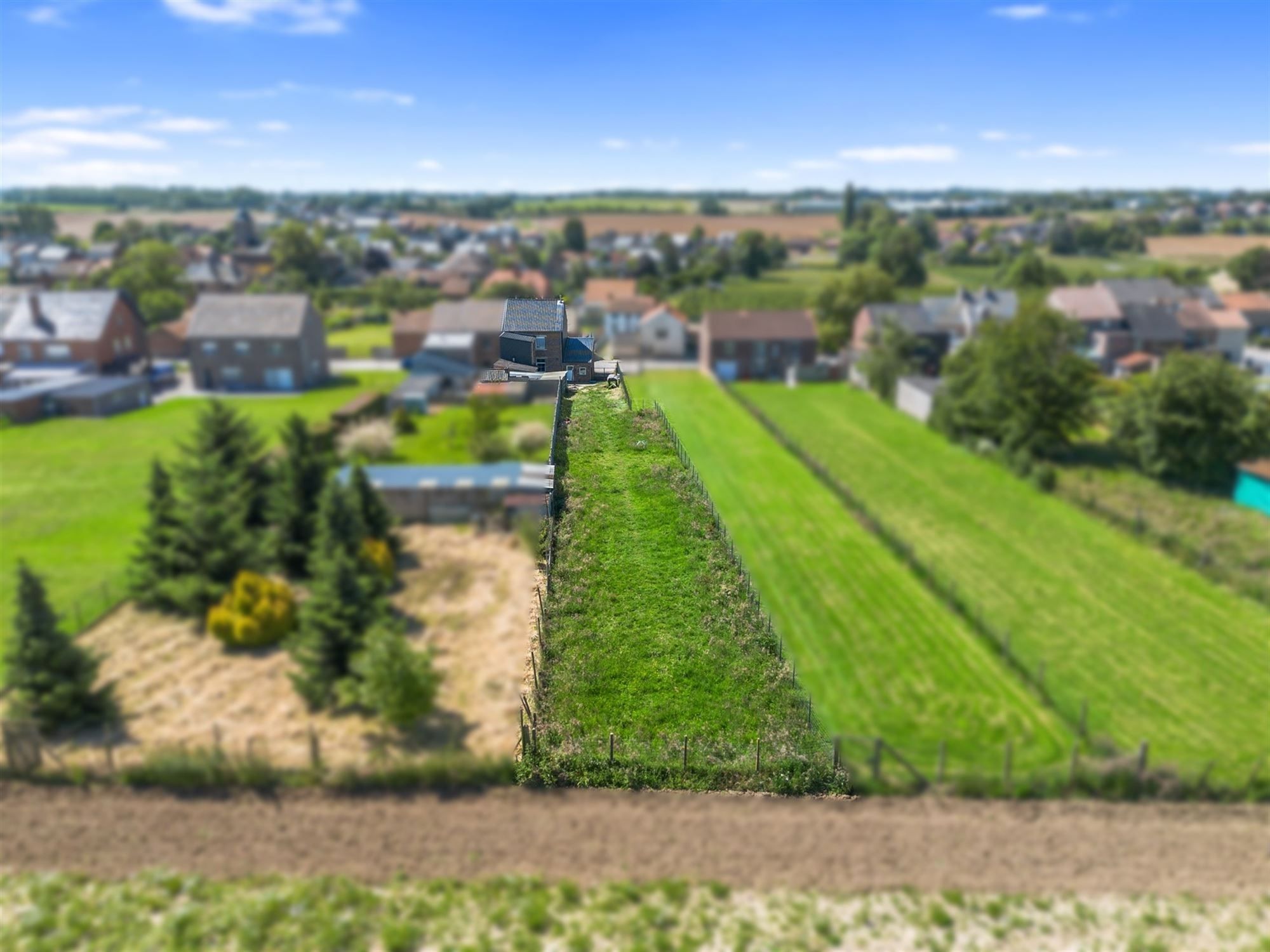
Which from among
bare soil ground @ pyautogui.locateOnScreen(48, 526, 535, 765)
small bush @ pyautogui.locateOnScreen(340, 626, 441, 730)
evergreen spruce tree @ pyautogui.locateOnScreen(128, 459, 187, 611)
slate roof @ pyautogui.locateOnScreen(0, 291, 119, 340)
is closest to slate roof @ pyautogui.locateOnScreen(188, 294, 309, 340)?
slate roof @ pyautogui.locateOnScreen(0, 291, 119, 340)

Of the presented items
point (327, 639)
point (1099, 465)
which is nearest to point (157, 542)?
point (327, 639)

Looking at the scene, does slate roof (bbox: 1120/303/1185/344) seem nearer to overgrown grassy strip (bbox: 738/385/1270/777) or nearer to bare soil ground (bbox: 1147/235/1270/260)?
overgrown grassy strip (bbox: 738/385/1270/777)

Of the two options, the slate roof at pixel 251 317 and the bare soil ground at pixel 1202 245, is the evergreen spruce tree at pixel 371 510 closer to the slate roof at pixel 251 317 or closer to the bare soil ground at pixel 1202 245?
the slate roof at pixel 251 317

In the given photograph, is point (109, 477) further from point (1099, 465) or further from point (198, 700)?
point (1099, 465)

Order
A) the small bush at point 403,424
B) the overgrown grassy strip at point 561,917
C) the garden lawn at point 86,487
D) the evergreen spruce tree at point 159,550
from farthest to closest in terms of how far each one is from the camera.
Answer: the small bush at point 403,424 < the garden lawn at point 86,487 < the evergreen spruce tree at point 159,550 < the overgrown grassy strip at point 561,917

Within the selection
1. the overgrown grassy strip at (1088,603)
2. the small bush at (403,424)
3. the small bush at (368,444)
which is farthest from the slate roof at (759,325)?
the small bush at (368,444)

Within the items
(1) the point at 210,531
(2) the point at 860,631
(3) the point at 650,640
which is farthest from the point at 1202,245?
(3) the point at 650,640
